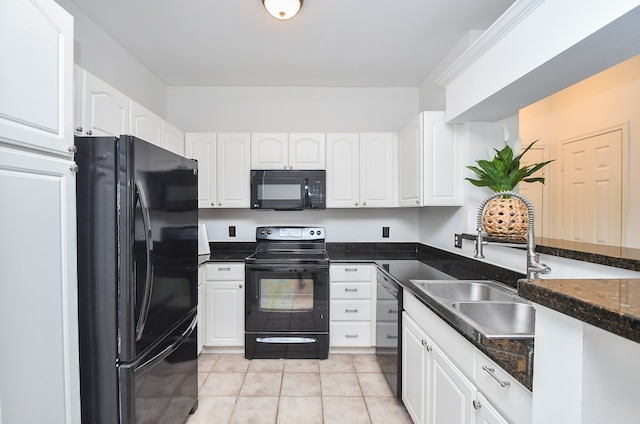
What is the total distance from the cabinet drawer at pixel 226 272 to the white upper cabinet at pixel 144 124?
1.16 metres

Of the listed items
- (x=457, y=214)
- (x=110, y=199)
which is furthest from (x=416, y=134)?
(x=110, y=199)

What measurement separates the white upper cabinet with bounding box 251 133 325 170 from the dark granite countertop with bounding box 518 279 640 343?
2.43 metres

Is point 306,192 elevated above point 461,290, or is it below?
above

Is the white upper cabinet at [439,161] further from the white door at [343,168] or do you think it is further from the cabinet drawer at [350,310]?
the cabinet drawer at [350,310]

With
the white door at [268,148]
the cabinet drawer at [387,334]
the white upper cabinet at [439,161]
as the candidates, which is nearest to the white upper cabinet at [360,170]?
the white door at [268,148]

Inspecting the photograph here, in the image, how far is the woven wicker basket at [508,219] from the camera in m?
1.72

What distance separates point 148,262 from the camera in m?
1.37

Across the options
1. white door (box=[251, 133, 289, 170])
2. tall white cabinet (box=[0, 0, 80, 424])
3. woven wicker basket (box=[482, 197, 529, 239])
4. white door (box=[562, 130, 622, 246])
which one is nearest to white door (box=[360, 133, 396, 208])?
white door (box=[251, 133, 289, 170])

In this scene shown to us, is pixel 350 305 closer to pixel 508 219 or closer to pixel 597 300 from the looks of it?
pixel 508 219

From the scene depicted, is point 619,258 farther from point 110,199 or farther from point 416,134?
point 110,199

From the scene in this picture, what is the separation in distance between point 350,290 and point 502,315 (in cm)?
136

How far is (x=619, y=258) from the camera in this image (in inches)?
42.8

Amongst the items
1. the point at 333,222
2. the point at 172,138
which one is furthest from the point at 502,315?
the point at 172,138

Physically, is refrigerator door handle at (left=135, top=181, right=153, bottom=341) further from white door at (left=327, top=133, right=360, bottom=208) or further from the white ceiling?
white door at (left=327, top=133, right=360, bottom=208)
